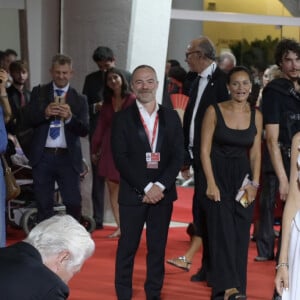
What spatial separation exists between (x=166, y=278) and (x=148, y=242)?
1130 mm

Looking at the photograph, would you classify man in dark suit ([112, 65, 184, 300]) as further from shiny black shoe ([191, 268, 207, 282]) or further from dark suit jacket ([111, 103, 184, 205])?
shiny black shoe ([191, 268, 207, 282])

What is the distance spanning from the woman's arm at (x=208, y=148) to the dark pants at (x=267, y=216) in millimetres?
2030

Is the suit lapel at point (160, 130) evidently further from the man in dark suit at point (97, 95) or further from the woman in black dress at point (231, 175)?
the man in dark suit at point (97, 95)

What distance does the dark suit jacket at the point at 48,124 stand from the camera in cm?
884

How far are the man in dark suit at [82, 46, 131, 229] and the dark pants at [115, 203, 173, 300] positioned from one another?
10.9 ft

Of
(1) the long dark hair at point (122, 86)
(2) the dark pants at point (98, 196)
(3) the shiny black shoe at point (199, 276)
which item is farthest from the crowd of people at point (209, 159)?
(2) the dark pants at point (98, 196)

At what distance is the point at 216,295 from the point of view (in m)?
7.43

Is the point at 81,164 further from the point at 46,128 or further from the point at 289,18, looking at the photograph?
the point at 289,18

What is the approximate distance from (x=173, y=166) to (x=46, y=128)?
2.05 meters

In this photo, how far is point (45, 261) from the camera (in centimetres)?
366

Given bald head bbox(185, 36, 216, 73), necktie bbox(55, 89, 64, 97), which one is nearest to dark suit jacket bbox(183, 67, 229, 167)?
bald head bbox(185, 36, 216, 73)

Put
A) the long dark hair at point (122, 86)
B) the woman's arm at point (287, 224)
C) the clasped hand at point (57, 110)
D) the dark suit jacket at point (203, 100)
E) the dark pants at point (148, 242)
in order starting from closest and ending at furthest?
the woman's arm at point (287, 224) → the dark pants at point (148, 242) → the dark suit jacket at point (203, 100) → the clasped hand at point (57, 110) → the long dark hair at point (122, 86)

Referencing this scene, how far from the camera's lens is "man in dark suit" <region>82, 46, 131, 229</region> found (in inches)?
418

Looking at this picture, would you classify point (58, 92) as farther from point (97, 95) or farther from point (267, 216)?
point (267, 216)
